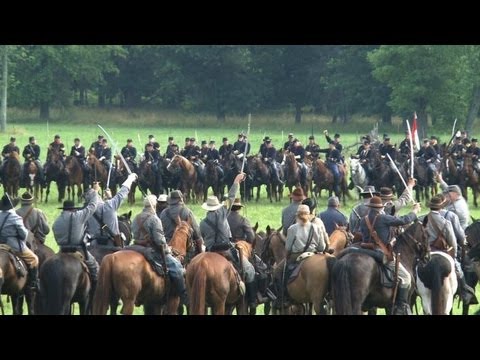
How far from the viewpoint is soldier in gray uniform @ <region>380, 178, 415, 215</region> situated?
16625mm

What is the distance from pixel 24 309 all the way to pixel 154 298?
296 cm

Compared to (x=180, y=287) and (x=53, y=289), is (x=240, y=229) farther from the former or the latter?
(x=53, y=289)

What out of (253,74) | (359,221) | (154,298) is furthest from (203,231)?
(253,74)

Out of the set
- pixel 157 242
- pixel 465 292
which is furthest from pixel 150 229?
pixel 465 292

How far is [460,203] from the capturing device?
19781 millimetres

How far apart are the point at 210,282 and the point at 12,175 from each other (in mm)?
20216

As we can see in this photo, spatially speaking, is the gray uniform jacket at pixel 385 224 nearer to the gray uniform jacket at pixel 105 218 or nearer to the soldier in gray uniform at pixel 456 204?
the gray uniform jacket at pixel 105 218

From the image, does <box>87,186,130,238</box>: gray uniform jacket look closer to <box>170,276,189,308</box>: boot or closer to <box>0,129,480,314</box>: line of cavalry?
<box>0,129,480,314</box>: line of cavalry

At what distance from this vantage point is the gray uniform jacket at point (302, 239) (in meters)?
16.4

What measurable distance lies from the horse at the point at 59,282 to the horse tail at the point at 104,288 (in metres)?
0.33

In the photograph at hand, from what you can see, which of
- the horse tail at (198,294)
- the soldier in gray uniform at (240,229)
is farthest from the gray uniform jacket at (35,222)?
the horse tail at (198,294)

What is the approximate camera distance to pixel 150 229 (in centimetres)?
1625

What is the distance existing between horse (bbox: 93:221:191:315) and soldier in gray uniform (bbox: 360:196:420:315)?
265 centimetres
